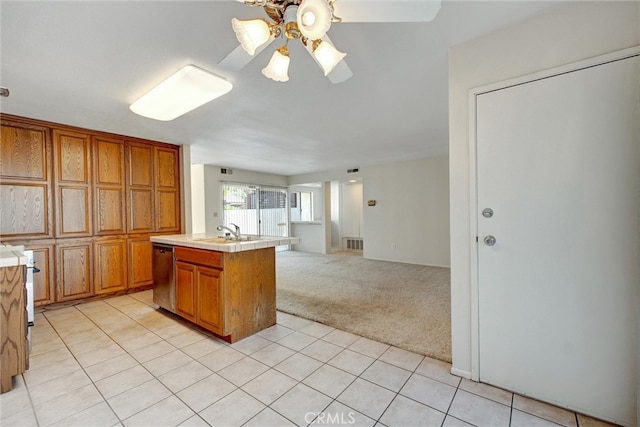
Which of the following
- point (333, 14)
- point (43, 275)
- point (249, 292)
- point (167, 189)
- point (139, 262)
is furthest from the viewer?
point (167, 189)

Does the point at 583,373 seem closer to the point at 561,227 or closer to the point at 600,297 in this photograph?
the point at 600,297

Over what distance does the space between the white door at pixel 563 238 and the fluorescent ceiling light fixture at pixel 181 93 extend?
6.50 feet

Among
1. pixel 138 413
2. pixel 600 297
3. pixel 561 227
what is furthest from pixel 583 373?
pixel 138 413

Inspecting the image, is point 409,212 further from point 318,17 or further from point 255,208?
point 318,17

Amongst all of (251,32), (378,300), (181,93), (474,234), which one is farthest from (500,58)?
(378,300)

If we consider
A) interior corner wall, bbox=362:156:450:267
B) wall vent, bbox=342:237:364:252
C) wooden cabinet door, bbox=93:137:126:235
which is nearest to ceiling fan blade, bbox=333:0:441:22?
wooden cabinet door, bbox=93:137:126:235

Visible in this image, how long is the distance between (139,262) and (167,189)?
112 centimetres

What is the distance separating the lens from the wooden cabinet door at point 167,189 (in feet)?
13.7

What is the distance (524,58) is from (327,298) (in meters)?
3.00

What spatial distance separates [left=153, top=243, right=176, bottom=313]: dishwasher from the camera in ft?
9.50

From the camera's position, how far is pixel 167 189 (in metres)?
4.27

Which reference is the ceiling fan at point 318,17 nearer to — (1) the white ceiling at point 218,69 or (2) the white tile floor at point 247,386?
(1) the white ceiling at point 218,69

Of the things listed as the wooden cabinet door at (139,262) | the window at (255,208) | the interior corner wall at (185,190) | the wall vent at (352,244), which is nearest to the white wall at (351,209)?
the wall vent at (352,244)

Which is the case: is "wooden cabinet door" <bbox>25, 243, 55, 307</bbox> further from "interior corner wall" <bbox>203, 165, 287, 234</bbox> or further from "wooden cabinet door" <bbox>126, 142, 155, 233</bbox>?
"interior corner wall" <bbox>203, 165, 287, 234</bbox>
